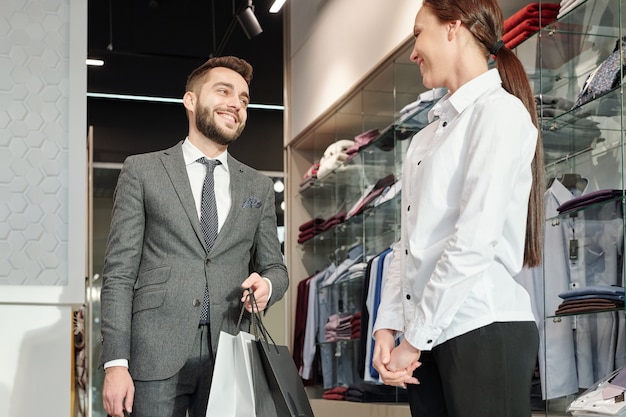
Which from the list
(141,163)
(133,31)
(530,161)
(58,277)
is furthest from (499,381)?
(133,31)

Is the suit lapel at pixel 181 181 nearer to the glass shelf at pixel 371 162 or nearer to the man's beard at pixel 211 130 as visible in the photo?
the man's beard at pixel 211 130

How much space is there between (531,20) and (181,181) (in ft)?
7.32

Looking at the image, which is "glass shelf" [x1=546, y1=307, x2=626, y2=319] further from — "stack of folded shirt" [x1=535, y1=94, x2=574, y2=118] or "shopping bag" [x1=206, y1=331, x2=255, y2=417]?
"shopping bag" [x1=206, y1=331, x2=255, y2=417]

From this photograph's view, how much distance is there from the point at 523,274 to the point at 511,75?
2.20 m

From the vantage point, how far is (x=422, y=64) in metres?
1.90

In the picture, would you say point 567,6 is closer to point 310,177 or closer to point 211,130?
point 211,130

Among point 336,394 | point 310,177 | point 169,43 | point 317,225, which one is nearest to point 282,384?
point 336,394

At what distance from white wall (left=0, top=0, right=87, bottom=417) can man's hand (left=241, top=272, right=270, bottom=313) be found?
103 cm

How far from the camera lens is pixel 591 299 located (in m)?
3.51

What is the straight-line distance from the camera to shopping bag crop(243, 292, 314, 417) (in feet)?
6.79

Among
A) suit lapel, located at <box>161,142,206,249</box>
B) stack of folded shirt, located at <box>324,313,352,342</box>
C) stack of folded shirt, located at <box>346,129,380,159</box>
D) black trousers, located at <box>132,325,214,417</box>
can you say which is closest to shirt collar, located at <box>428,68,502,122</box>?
suit lapel, located at <box>161,142,206,249</box>

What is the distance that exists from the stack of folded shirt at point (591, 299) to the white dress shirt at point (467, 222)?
180 centimetres

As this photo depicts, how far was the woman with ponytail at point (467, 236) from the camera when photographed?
1615 mm

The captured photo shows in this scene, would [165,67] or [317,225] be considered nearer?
[317,225]
